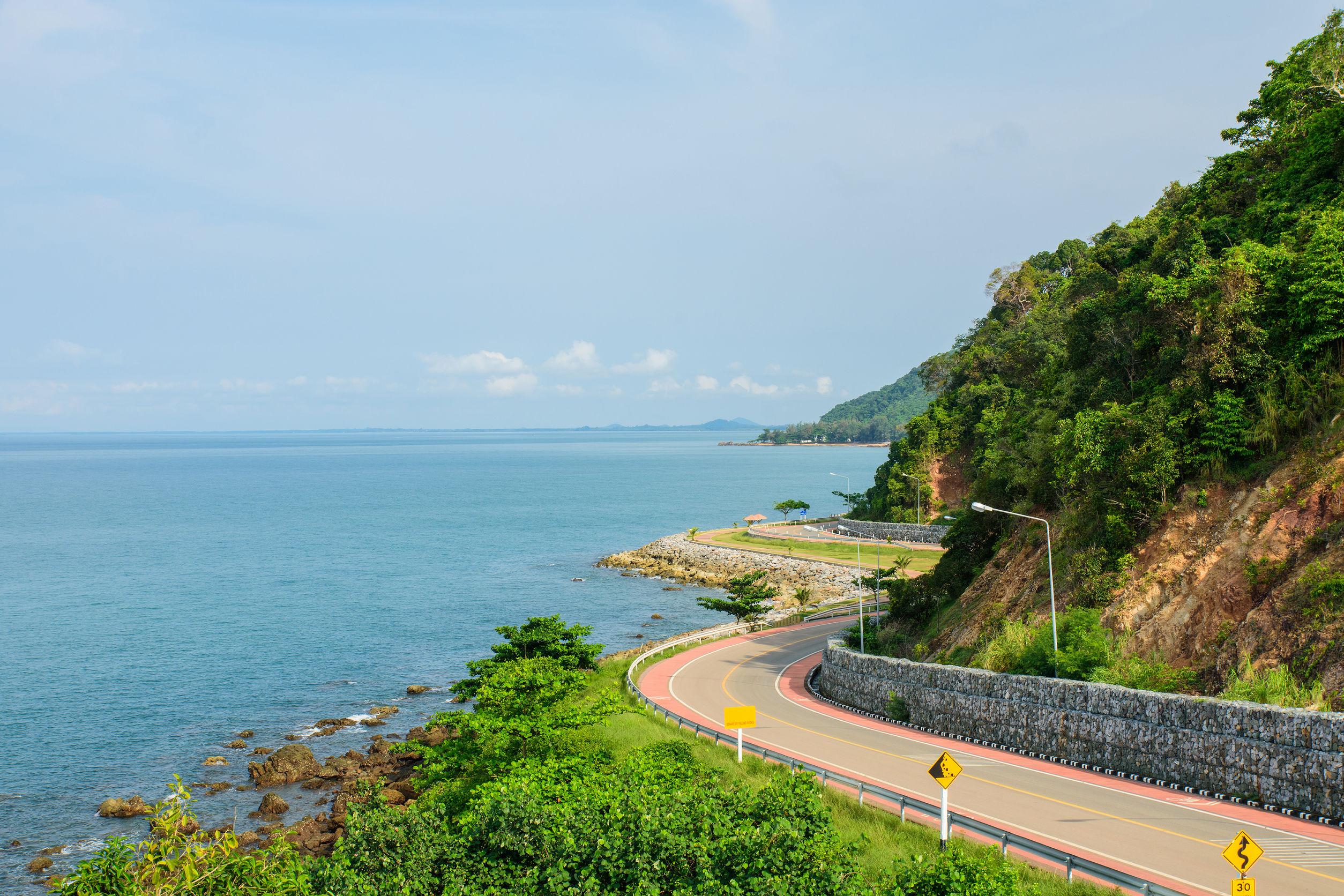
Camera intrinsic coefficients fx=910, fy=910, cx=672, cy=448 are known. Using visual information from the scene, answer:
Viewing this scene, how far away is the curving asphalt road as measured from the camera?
635 inches

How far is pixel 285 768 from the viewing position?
3438 cm

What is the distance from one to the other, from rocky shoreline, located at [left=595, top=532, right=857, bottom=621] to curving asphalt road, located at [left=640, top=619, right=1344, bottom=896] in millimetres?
23977

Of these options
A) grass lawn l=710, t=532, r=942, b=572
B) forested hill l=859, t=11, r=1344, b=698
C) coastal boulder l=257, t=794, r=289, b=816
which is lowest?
coastal boulder l=257, t=794, r=289, b=816

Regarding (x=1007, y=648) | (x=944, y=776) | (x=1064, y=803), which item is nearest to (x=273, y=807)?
(x=944, y=776)

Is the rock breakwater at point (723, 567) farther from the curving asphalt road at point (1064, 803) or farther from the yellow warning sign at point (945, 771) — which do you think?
the yellow warning sign at point (945, 771)

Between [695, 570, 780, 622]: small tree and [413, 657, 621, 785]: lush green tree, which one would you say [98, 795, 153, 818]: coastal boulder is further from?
[695, 570, 780, 622]: small tree

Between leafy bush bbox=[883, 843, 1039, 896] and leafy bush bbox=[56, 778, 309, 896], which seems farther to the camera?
leafy bush bbox=[56, 778, 309, 896]

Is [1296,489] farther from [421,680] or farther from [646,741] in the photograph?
[421,680]

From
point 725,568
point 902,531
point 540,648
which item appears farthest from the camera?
point 725,568

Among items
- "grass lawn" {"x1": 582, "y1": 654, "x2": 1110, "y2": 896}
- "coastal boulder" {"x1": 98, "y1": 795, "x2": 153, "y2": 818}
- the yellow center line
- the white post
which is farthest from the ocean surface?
the white post

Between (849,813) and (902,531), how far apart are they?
187 ft

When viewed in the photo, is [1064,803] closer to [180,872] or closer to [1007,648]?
[1007,648]

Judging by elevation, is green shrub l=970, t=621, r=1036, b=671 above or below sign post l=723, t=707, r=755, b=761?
above

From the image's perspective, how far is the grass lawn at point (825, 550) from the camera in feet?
217
